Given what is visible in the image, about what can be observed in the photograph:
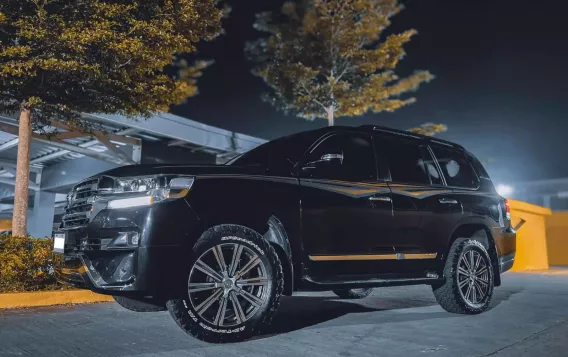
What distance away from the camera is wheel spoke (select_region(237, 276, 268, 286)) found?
158 inches

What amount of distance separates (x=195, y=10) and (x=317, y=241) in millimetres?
5742

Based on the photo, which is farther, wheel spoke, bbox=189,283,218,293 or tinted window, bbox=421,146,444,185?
tinted window, bbox=421,146,444,185

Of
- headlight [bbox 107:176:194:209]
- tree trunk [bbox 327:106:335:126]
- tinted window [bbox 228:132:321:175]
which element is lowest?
headlight [bbox 107:176:194:209]

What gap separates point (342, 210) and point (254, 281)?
3.57 ft

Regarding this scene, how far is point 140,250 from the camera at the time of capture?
12.0 ft

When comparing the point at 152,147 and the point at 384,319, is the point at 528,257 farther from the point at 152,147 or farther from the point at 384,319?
the point at 152,147

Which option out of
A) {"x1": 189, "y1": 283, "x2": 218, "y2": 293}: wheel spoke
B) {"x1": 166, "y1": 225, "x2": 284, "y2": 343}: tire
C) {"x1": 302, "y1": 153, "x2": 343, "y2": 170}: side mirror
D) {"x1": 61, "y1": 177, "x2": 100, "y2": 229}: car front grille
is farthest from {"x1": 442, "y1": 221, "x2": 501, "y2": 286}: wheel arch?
{"x1": 61, "y1": 177, "x2": 100, "y2": 229}: car front grille

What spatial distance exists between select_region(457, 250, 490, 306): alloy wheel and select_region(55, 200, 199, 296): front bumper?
3.18 m

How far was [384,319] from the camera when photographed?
520 cm

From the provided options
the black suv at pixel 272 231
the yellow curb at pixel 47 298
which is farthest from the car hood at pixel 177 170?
the yellow curb at pixel 47 298

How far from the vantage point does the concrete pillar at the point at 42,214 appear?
23578 millimetres

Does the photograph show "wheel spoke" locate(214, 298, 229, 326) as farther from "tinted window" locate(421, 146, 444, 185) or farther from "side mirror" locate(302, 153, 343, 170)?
"tinted window" locate(421, 146, 444, 185)

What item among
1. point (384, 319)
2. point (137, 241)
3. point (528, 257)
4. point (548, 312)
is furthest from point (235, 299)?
point (528, 257)

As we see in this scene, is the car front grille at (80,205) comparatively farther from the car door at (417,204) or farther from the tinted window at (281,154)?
the car door at (417,204)
